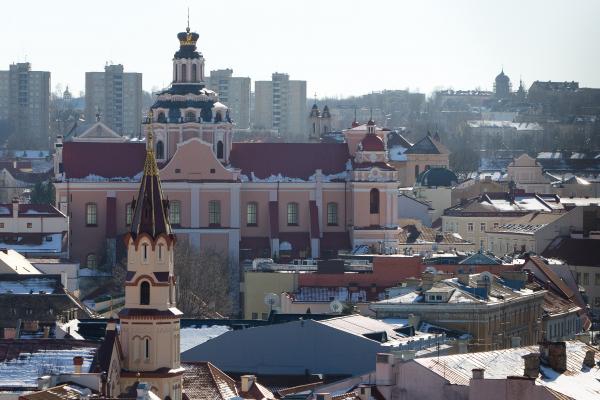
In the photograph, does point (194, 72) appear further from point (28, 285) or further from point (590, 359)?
point (590, 359)

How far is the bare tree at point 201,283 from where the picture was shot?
87.9 meters

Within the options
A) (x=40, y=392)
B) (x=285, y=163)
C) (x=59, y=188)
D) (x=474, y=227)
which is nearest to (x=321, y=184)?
(x=285, y=163)

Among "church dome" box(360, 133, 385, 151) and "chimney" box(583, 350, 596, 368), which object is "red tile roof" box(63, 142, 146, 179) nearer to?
"church dome" box(360, 133, 385, 151)

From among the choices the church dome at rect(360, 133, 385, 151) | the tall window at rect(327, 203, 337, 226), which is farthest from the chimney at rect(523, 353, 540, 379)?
the tall window at rect(327, 203, 337, 226)

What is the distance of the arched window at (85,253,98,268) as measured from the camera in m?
107

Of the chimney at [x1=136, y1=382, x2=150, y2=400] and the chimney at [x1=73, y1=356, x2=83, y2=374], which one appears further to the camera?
the chimney at [x1=73, y1=356, x2=83, y2=374]

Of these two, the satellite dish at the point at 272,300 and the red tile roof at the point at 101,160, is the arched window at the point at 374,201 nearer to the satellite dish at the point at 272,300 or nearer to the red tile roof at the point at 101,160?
the red tile roof at the point at 101,160

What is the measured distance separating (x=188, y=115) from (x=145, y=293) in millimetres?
56773

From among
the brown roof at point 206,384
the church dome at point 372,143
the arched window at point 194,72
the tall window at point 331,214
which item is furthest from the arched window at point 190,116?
the brown roof at point 206,384

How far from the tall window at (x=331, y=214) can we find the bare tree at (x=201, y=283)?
29.4 ft

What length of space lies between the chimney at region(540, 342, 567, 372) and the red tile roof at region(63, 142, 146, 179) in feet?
199

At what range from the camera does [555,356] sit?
50375mm

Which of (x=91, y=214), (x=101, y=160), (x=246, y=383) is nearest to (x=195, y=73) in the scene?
(x=101, y=160)

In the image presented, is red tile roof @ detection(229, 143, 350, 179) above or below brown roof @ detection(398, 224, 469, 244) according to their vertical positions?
above
